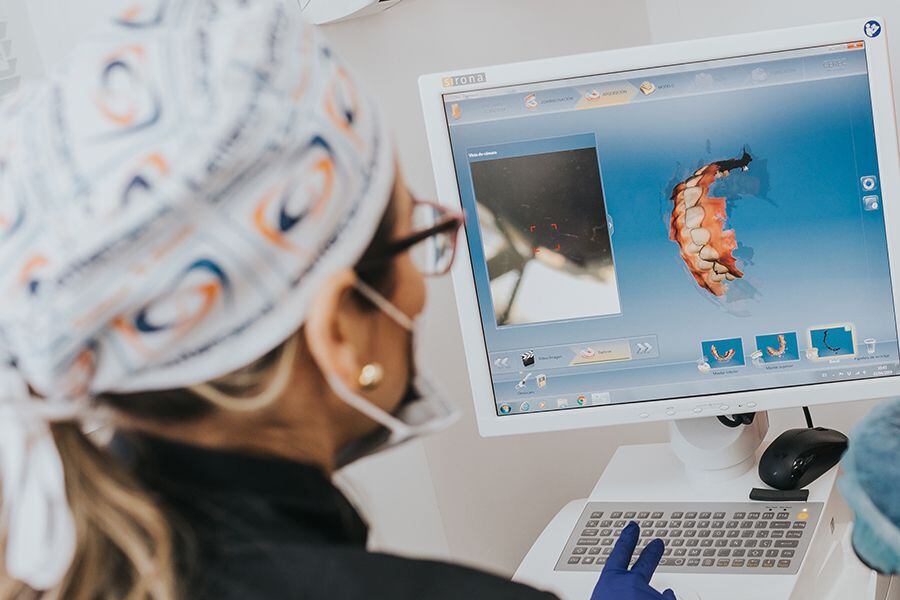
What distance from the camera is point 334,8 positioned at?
1.22m

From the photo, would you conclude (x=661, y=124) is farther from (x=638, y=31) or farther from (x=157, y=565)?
(x=157, y=565)

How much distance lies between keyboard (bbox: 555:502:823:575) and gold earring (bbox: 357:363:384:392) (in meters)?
0.54

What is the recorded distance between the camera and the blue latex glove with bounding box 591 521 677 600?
3.14ft

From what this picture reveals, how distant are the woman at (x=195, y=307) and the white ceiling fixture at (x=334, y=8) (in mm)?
642

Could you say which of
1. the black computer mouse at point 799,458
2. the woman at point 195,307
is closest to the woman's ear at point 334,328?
the woman at point 195,307

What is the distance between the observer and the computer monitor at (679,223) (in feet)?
3.30

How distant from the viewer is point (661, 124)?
1039 mm

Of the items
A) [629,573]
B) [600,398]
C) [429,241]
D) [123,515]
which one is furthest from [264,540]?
[600,398]

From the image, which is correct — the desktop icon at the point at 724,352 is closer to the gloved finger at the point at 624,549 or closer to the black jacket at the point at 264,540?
the gloved finger at the point at 624,549

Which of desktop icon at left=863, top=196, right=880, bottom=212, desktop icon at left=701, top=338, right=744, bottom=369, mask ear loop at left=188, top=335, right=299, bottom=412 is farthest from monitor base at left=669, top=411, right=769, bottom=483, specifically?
mask ear loop at left=188, top=335, right=299, bottom=412

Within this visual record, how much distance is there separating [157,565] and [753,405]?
0.73m

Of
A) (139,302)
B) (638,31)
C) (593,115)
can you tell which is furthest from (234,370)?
(638,31)

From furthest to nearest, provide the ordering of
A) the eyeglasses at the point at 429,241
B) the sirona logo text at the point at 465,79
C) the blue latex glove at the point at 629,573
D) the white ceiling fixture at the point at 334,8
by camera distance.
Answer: the white ceiling fixture at the point at 334,8
the sirona logo text at the point at 465,79
the blue latex glove at the point at 629,573
the eyeglasses at the point at 429,241

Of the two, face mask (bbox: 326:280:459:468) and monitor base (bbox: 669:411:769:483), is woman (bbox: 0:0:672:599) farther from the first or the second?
monitor base (bbox: 669:411:769:483)
